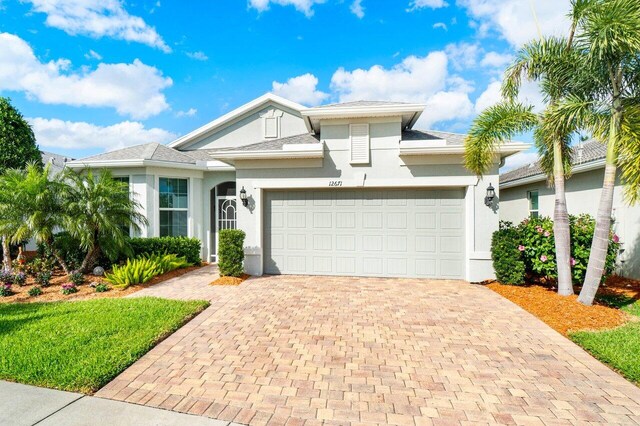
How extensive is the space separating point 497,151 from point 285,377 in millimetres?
7612

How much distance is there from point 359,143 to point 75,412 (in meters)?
8.04

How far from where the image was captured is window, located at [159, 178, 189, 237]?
36.8 ft

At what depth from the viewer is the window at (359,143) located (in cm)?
886

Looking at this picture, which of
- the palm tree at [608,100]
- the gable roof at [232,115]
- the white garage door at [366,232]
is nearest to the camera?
the palm tree at [608,100]

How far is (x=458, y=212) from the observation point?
28.7 feet

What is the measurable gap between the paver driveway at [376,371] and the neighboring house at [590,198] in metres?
5.63

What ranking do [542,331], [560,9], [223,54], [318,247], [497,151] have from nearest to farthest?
[542,331], [560,9], [497,151], [318,247], [223,54]

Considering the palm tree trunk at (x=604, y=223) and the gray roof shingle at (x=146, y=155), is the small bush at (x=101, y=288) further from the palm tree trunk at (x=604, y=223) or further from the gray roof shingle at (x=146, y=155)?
the palm tree trunk at (x=604, y=223)

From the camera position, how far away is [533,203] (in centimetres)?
1333

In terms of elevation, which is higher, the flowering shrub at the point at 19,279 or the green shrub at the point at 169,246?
the green shrub at the point at 169,246

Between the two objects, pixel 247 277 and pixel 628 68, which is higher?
pixel 628 68

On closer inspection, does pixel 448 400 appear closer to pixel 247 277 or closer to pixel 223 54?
pixel 247 277

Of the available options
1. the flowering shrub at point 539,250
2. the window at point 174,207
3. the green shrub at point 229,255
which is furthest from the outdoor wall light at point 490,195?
the window at point 174,207

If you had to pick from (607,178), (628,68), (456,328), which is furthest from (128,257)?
(628,68)
